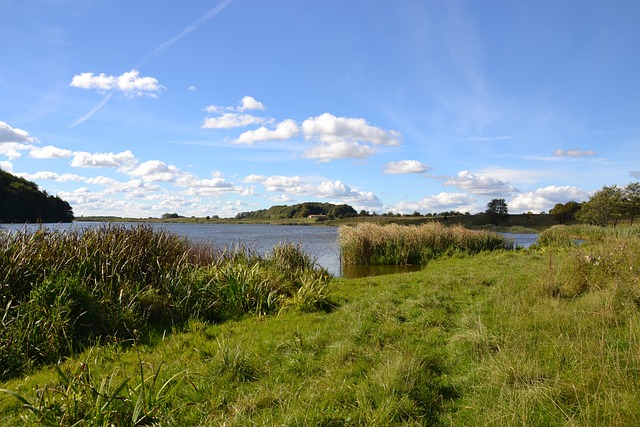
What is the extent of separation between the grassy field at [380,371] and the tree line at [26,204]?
167 ft

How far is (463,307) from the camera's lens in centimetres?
741

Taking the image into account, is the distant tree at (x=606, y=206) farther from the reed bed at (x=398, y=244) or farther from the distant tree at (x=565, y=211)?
the reed bed at (x=398, y=244)

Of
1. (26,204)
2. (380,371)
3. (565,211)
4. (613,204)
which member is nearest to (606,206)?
(613,204)

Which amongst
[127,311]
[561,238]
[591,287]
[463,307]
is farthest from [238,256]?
[561,238]

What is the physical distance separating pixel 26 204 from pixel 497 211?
→ 80.7 metres

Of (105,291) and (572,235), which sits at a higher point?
(572,235)

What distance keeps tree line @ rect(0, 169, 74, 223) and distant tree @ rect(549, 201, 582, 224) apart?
78.7 m

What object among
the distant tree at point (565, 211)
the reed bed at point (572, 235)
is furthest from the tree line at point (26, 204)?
the distant tree at point (565, 211)

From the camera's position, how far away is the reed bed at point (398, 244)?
68.4ft

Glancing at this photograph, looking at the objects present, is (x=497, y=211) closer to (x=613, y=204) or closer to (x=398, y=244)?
(x=613, y=204)

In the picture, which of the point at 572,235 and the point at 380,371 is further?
the point at 572,235

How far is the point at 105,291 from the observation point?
23.3ft

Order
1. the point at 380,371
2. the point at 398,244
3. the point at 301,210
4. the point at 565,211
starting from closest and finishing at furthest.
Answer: the point at 380,371 → the point at 398,244 → the point at 565,211 → the point at 301,210

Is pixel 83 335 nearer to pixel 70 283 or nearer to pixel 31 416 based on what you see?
pixel 70 283
